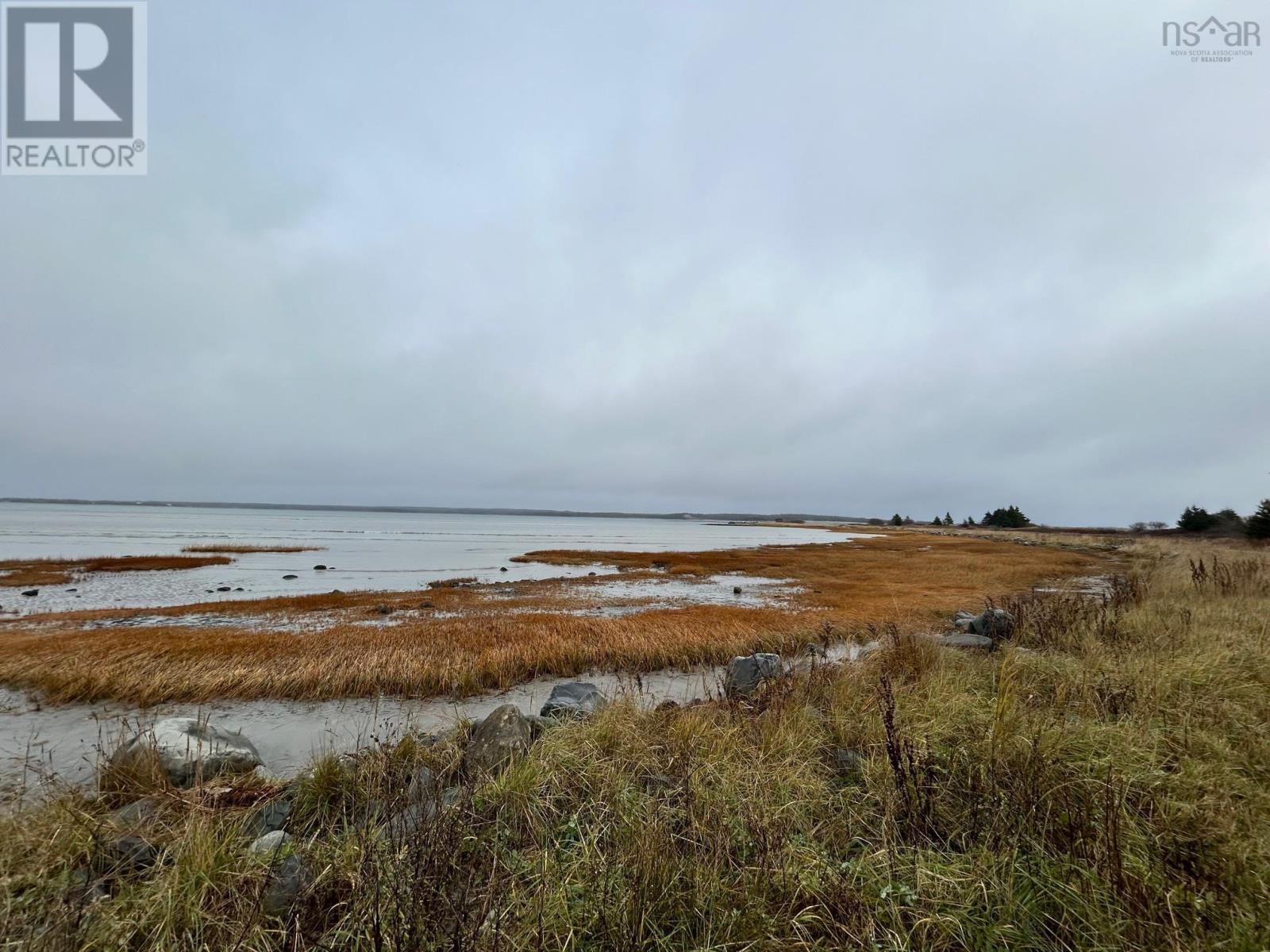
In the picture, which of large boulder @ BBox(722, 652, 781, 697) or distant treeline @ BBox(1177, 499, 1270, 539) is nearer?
large boulder @ BBox(722, 652, 781, 697)

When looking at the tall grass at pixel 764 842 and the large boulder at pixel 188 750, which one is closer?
the tall grass at pixel 764 842

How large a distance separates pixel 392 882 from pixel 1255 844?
603cm

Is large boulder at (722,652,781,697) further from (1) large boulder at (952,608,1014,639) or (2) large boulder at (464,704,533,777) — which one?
(1) large boulder at (952,608,1014,639)

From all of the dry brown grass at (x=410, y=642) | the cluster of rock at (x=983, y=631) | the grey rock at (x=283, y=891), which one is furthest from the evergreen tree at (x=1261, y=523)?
the grey rock at (x=283, y=891)

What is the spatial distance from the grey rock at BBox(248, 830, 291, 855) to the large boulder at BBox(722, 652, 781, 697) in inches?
263

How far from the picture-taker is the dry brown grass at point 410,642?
450 inches

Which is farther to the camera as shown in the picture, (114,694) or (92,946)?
(114,694)

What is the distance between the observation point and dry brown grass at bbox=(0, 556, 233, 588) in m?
29.5

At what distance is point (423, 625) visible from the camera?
16984 millimetres

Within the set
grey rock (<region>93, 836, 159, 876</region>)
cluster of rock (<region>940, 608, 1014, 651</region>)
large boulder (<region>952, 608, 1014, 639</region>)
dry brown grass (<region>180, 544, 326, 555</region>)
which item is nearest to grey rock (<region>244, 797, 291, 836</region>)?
grey rock (<region>93, 836, 159, 876</region>)

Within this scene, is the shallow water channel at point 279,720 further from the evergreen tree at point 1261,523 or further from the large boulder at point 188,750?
the evergreen tree at point 1261,523

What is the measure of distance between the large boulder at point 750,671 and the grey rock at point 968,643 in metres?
4.25

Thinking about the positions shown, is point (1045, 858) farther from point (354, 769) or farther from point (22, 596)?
point (22, 596)

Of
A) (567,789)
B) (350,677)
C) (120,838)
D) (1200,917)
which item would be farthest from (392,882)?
(350,677)
